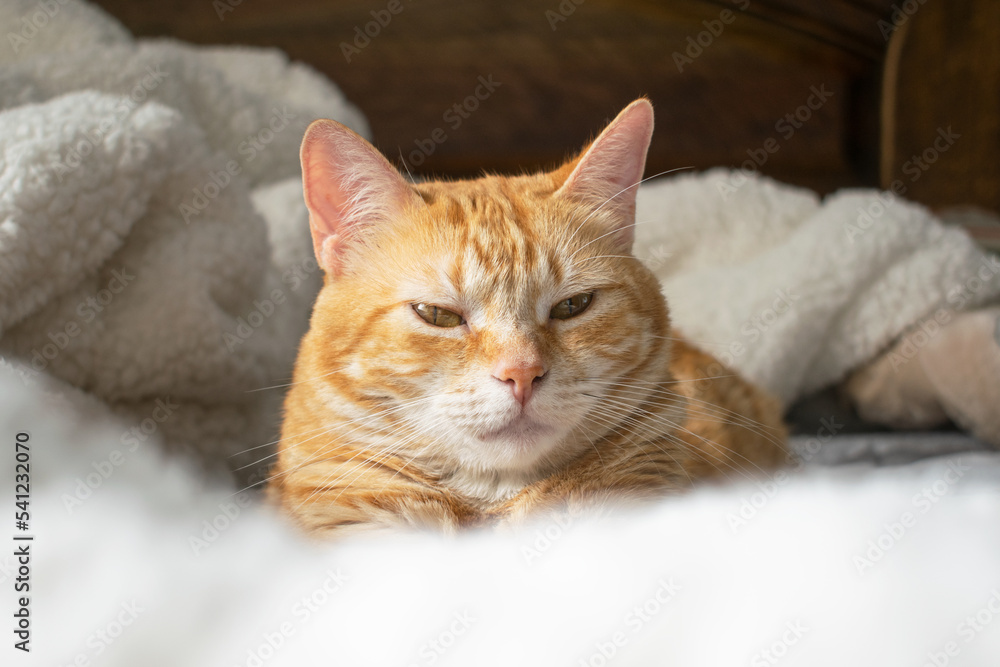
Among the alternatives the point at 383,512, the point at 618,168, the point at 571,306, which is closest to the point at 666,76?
the point at 618,168

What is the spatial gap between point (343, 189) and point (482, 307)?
25 centimetres

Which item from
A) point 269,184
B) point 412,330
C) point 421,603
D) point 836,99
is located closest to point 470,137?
point 269,184

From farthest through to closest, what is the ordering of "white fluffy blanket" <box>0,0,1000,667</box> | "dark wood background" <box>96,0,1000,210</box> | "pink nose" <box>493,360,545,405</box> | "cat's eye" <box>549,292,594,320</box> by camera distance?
"dark wood background" <box>96,0,1000,210</box> → "cat's eye" <box>549,292,594,320</box> → "pink nose" <box>493,360,545,405</box> → "white fluffy blanket" <box>0,0,1000,667</box>

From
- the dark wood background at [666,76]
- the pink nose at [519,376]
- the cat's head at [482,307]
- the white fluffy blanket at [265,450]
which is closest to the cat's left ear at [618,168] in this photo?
the cat's head at [482,307]

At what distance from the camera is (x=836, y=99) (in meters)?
2.24

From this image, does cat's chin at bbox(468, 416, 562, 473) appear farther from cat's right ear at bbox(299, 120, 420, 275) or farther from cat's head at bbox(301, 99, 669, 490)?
cat's right ear at bbox(299, 120, 420, 275)

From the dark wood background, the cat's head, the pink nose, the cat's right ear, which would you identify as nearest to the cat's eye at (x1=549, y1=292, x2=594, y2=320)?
the cat's head

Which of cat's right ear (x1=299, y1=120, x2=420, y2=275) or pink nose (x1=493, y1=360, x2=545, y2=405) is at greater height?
cat's right ear (x1=299, y1=120, x2=420, y2=275)

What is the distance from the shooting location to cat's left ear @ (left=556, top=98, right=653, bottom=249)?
88 centimetres

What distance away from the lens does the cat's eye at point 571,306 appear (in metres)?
0.85

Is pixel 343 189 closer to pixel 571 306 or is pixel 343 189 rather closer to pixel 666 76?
pixel 571 306

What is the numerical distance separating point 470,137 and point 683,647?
191 cm

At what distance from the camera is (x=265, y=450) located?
1127 mm

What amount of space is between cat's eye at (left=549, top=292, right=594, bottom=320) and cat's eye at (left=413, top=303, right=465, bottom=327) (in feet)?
0.37
